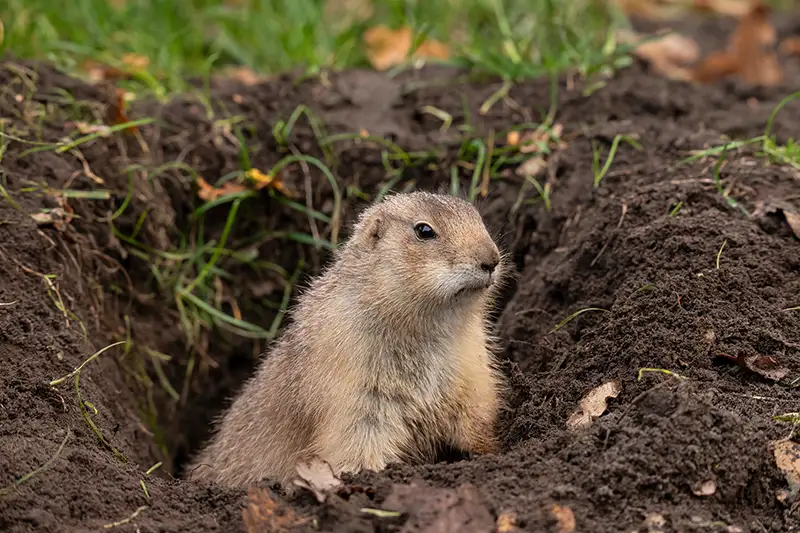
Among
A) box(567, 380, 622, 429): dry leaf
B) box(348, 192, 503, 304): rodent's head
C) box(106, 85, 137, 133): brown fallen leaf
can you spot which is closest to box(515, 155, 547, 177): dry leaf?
box(348, 192, 503, 304): rodent's head

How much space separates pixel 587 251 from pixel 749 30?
4.62 meters

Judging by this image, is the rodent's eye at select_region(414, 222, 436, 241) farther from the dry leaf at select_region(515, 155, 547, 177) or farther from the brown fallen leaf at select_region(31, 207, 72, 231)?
the brown fallen leaf at select_region(31, 207, 72, 231)

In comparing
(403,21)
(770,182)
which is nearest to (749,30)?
(403,21)

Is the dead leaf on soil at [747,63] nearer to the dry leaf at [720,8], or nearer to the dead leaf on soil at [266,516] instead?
the dry leaf at [720,8]

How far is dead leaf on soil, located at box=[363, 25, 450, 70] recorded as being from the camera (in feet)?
29.5

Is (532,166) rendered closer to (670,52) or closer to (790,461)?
(790,461)

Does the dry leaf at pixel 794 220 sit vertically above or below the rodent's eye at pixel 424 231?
below

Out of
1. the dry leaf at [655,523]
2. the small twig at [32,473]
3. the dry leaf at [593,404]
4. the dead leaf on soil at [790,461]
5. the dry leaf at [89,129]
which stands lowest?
the dry leaf at [593,404]

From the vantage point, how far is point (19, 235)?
5.80 metres

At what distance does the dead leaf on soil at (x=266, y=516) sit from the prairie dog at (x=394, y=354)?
0.97 m

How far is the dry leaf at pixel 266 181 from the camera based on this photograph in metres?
7.30

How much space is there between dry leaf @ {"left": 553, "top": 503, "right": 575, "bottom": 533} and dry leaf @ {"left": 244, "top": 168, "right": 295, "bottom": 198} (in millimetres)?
4060

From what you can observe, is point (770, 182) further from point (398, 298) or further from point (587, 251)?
point (398, 298)

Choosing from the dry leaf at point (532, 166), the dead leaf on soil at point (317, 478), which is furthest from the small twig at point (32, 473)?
the dry leaf at point (532, 166)
